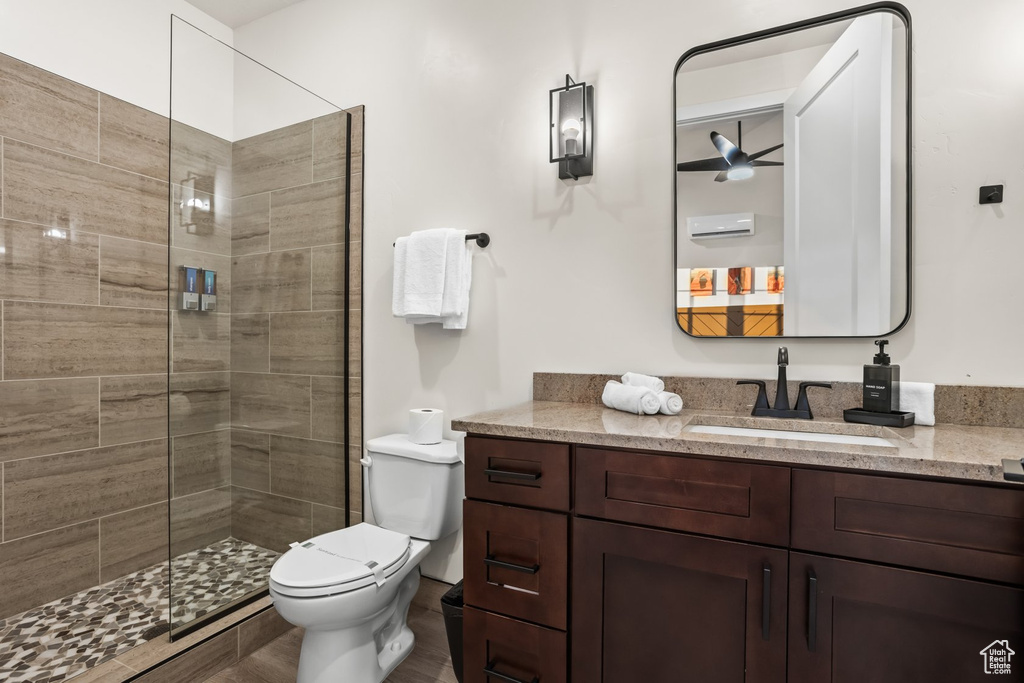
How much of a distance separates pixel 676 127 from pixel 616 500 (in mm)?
1195

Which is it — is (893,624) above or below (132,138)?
below

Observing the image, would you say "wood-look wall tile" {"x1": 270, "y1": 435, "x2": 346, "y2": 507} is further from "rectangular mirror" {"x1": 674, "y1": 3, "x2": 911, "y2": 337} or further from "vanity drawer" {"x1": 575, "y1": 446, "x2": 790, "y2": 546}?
"rectangular mirror" {"x1": 674, "y1": 3, "x2": 911, "y2": 337}

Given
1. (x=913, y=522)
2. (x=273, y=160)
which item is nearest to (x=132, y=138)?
(x=273, y=160)

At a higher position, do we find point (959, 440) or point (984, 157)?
point (984, 157)

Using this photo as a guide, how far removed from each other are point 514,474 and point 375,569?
2.00 feet

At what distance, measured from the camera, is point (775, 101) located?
5.15ft

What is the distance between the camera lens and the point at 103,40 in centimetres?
219

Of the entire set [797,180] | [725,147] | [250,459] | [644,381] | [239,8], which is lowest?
[250,459]

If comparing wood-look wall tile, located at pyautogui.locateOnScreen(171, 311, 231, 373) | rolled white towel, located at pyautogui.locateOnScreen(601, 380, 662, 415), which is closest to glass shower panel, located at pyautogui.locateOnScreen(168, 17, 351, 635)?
wood-look wall tile, located at pyautogui.locateOnScreen(171, 311, 231, 373)

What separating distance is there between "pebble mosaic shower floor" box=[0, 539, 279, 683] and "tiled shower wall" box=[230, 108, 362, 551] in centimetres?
12

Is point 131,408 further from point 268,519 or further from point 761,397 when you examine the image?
point 761,397

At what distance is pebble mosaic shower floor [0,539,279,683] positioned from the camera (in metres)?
1.65

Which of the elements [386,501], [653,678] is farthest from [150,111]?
[653,678]

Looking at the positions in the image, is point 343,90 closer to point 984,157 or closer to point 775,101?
point 775,101
